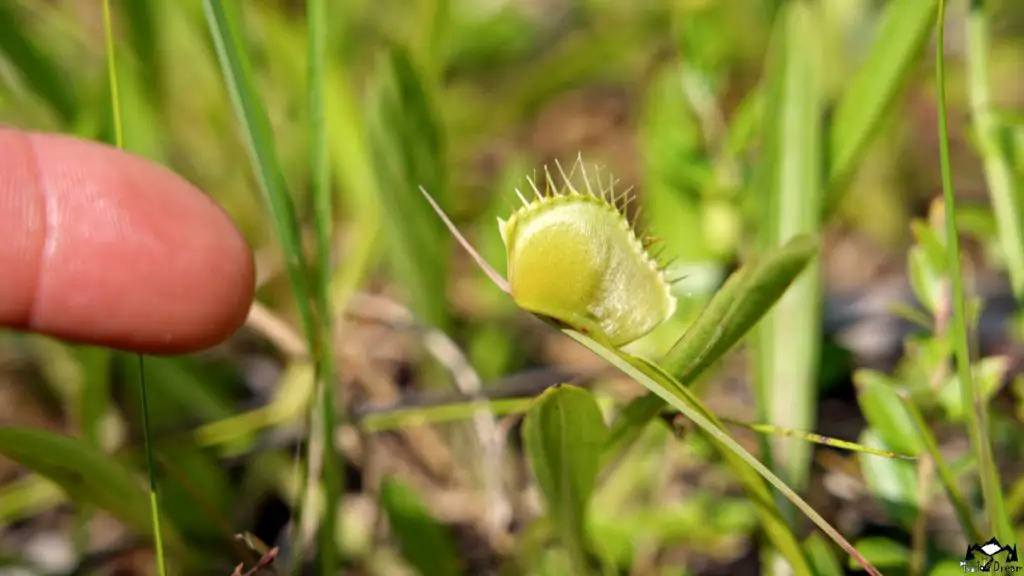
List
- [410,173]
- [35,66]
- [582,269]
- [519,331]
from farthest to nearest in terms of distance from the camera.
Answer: [519,331] < [35,66] < [410,173] < [582,269]

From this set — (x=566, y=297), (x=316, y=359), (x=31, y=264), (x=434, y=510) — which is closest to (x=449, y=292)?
(x=434, y=510)

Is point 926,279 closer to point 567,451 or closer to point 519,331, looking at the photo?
point 567,451

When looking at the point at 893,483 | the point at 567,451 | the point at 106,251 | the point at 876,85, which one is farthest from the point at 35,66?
the point at 893,483

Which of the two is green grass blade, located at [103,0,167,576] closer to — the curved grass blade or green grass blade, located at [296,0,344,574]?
green grass blade, located at [296,0,344,574]

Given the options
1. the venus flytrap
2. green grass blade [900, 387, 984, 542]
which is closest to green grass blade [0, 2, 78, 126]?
the venus flytrap

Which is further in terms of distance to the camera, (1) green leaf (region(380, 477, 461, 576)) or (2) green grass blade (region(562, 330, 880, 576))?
(1) green leaf (region(380, 477, 461, 576))

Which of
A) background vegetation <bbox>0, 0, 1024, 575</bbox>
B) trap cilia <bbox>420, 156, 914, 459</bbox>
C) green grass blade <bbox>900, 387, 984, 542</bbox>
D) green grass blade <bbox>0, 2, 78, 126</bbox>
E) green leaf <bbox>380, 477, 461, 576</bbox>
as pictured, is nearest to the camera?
trap cilia <bbox>420, 156, 914, 459</bbox>

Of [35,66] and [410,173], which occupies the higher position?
[35,66]
